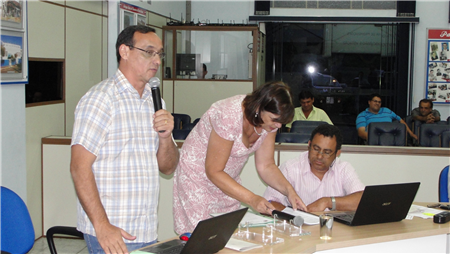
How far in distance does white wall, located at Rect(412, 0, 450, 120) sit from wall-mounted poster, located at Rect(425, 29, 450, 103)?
11 centimetres

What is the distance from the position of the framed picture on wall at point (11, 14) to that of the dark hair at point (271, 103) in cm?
245

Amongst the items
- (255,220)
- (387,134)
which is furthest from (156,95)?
(387,134)

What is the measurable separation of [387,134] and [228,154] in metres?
3.62

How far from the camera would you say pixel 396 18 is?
9.33m

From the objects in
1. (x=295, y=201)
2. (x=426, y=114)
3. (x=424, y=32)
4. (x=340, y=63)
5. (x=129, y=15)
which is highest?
(x=424, y=32)

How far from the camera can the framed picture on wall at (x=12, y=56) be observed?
3.55 meters

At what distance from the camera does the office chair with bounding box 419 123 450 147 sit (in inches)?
223

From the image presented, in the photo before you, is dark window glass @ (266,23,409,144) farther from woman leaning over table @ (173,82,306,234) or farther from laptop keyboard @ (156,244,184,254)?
laptop keyboard @ (156,244,184,254)

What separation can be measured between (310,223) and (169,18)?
708 centimetres

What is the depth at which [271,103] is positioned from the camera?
2.03 m

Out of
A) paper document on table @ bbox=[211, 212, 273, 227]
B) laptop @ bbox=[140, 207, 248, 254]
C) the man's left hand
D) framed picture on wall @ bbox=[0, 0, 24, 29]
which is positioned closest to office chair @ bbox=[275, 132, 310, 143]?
paper document on table @ bbox=[211, 212, 273, 227]

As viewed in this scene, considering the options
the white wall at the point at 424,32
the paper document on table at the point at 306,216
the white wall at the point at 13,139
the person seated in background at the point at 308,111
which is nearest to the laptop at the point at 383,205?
the paper document on table at the point at 306,216

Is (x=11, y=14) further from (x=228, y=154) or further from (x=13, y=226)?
(x=228, y=154)

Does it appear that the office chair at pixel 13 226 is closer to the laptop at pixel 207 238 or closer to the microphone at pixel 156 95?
the laptop at pixel 207 238
